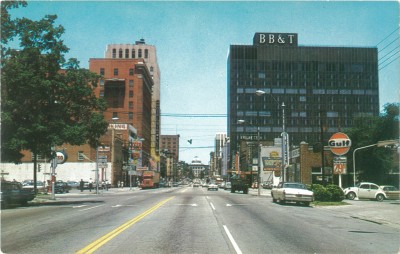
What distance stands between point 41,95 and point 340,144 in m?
22.1

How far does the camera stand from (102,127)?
97.7 feet

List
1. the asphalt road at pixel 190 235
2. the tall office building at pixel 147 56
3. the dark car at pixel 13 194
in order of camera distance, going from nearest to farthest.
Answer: the asphalt road at pixel 190 235 < the dark car at pixel 13 194 < the tall office building at pixel 147 56

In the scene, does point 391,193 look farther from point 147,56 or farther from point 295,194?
point 147,56

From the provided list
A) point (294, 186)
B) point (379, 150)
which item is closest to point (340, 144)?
point (294, 186)

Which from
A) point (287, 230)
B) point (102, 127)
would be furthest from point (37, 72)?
point (287, 230)

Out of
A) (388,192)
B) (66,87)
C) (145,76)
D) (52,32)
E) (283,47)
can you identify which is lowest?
(388,192)

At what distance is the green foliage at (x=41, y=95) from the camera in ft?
85.3

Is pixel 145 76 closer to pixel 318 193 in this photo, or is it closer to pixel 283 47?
pixel 283 47

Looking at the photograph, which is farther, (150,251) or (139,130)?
(139,130)

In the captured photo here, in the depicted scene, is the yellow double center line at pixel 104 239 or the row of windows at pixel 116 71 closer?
the yellow double center line at pixel 104 239

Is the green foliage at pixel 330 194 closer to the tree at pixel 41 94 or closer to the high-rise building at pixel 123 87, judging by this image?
the tree at pixel 41 94

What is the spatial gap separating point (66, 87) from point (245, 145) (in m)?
104

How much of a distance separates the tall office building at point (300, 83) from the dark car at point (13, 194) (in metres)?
126

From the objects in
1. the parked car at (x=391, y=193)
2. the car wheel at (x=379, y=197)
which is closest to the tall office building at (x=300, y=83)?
the parked car at (x=391, y=193)
